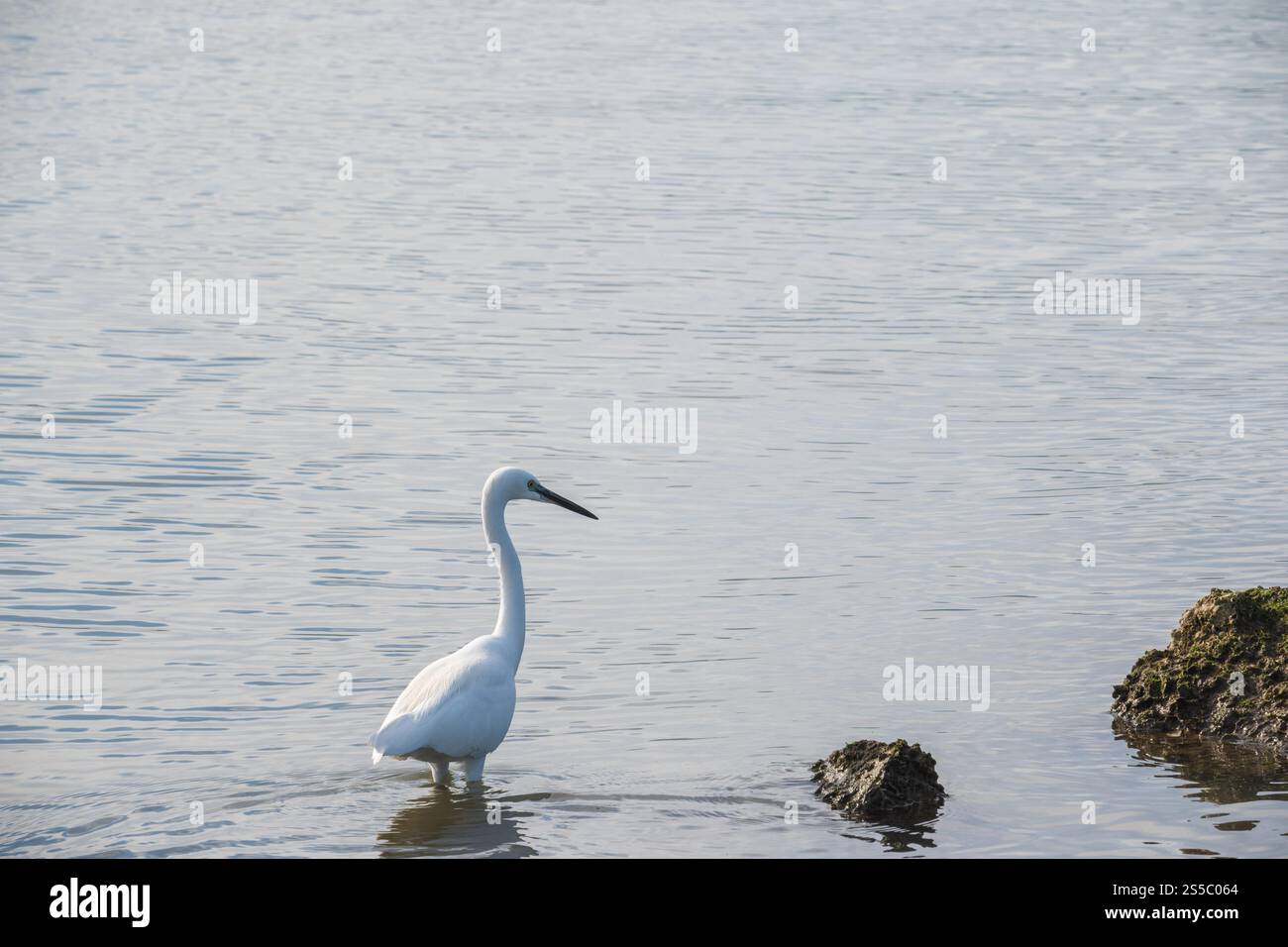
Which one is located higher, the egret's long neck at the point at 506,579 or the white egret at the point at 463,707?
the egret's long neck at the point at 506,579

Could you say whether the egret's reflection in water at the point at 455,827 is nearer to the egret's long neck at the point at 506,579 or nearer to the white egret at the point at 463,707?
the white egret at the point at 463,707

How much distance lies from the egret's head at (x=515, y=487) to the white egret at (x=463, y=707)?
0.68 metres

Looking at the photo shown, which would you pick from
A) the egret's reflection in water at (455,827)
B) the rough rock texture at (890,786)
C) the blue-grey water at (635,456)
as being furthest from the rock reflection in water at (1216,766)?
the egret's reflection in water at (455,827)

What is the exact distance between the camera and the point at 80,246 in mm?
25438

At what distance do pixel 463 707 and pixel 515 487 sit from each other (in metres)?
1.90

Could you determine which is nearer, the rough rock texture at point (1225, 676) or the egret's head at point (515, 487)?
the rough rock texture at point (1225, 676)

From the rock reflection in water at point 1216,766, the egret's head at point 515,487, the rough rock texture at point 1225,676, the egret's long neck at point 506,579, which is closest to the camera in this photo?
the rock reflection in water at point 1216,766

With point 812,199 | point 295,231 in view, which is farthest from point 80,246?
point 812,199

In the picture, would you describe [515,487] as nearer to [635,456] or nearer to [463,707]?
[463,707]

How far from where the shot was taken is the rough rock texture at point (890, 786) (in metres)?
9.38

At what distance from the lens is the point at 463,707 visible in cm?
982

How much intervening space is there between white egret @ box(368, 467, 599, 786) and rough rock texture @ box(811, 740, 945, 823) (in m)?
1.99

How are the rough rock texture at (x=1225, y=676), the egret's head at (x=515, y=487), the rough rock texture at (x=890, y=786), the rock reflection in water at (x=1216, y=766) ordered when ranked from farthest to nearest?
the egret's head at (x=515, y=487) → the rough rock texture at (x=1225, y=676) → the rock reflection in water at (x=1216, y=766) → the rough rock texture at (x=890, y=786)

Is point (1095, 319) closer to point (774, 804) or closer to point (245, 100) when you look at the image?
point (774, 804)
